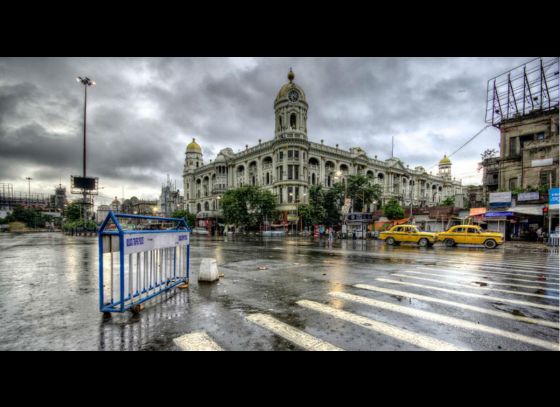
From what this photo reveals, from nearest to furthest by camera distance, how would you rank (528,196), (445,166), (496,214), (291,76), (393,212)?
(528,196) < (496,214) < (393,212) < (291,76) < (445,166)

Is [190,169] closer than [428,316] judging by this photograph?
No

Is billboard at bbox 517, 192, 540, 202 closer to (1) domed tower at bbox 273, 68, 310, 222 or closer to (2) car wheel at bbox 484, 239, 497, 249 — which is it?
(2) car wheel at bbox 484, 239, 497, 249

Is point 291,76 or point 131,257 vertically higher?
point 291,76

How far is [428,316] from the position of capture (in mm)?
4730

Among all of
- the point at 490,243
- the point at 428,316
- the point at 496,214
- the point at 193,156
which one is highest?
the point at 193,156

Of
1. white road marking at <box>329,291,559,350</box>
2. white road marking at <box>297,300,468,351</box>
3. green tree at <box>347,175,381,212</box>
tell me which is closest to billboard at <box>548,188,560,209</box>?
green tree at <box>347,175,381,212</box>

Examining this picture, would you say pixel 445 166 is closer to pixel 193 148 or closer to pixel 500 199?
pixel 500 199

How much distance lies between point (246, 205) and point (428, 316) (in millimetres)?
40668

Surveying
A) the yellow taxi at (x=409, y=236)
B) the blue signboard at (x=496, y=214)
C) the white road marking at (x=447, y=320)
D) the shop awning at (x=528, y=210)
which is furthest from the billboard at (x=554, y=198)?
the white road marking at (x=447, y=320)

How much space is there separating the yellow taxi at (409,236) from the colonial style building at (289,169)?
1348cm

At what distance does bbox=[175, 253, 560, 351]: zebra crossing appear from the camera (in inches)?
145

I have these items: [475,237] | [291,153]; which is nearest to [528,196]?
[475,237]

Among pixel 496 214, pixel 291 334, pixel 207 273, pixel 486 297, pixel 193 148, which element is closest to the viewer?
pixel 291 334

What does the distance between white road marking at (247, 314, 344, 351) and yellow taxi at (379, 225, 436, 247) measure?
66.7 feet
